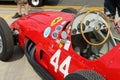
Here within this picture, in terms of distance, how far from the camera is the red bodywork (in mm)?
3450

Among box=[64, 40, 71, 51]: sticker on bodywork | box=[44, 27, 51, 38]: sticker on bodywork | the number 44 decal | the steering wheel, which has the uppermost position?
the steering wheel

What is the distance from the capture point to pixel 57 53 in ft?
13.6

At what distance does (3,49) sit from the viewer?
5164 mm

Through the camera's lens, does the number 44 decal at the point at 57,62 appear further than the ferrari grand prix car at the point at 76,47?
Yes

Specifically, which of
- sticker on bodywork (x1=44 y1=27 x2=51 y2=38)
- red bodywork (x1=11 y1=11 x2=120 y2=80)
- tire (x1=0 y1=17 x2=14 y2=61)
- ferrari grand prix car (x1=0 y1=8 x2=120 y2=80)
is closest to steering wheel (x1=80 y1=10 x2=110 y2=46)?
ferrari grand prix car (x1=0 y1=8 x2=120 y2=80)

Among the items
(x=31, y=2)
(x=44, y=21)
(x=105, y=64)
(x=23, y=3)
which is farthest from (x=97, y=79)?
(x=31, y=2)

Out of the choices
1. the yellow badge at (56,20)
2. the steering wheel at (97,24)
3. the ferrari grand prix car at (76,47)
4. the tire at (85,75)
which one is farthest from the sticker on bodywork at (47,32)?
the tire at (85,75)

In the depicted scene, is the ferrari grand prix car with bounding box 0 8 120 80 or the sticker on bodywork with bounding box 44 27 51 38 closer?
the ferrari grand prix car with bounding box 0 8 120 80

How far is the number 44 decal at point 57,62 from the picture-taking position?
3.92m

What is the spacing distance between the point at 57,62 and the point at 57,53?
0.12 metres

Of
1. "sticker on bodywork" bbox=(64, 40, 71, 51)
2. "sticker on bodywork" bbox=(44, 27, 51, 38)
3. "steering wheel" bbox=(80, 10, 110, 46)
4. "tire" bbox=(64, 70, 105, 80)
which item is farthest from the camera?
"sticker on bodywork" bbox=(44, 27, 51, 38)

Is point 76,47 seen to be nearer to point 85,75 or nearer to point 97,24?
point 97,24

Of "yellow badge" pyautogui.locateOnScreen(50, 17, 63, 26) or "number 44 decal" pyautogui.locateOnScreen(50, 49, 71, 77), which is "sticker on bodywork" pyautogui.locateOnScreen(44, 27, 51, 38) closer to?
"yellow badge" pyautogui.locateOnScreen(50, 17, 63, 26)

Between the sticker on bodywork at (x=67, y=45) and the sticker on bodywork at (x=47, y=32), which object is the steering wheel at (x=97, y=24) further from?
the sticker on bodywork at (x=47, y=32)
